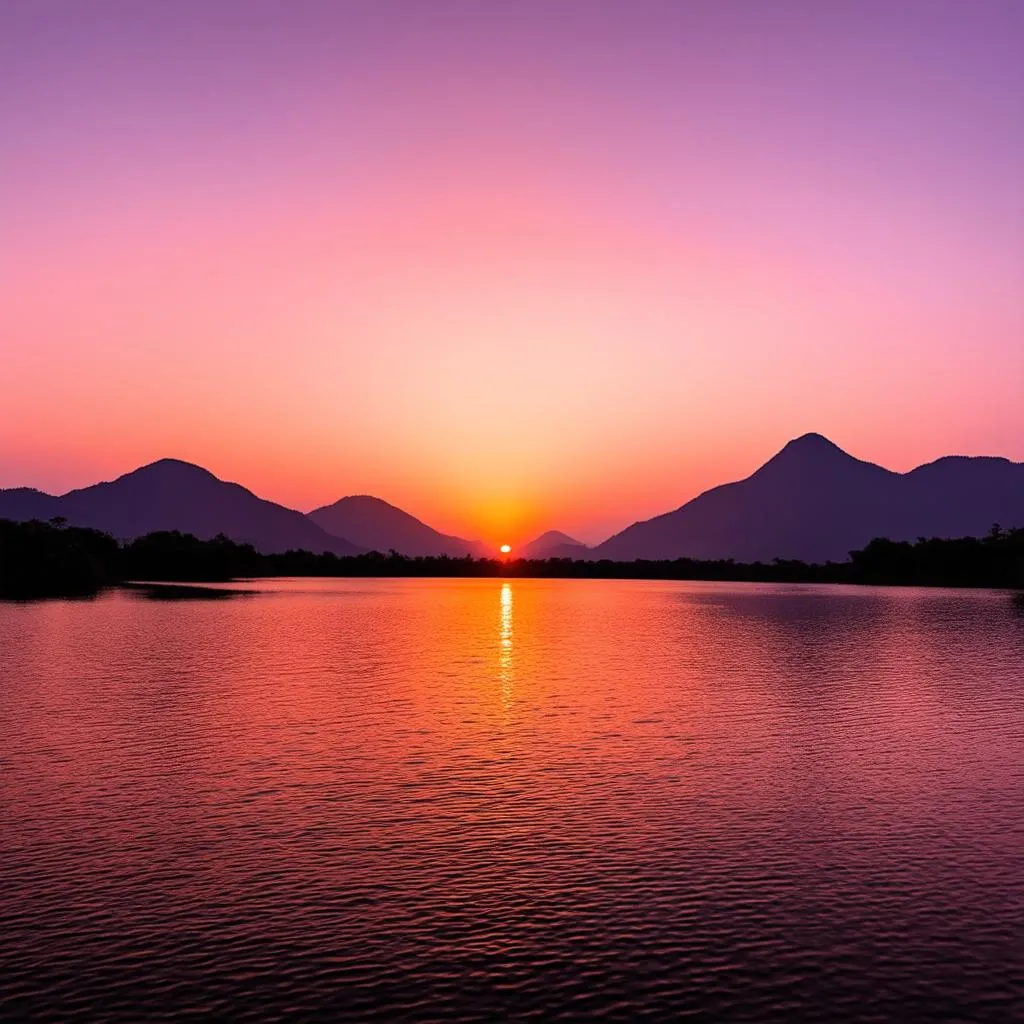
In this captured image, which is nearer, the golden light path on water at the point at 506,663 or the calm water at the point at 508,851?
the calm water at the point at 508,851

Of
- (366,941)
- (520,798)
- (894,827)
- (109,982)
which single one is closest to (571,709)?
(520,798)

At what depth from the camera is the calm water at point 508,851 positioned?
2438 cm

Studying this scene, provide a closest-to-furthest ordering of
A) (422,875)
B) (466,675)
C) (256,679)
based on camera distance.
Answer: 1. (422,875)
2. (256,679)
3. (466,675)

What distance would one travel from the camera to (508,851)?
34.9 m

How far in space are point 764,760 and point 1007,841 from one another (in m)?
15.6

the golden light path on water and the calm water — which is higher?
the golden light path on water

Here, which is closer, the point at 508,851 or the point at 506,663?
the point at 508,851

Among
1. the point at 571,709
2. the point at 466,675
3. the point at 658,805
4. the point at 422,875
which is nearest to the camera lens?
the point at 422,875

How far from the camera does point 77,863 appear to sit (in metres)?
33.1

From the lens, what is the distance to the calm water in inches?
960

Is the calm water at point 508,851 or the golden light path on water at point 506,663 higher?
the golden light path on water at point 506,663

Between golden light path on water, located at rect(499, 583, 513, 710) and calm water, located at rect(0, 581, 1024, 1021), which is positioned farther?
golden light path on water, located at rect(499, 583, 513, 710)

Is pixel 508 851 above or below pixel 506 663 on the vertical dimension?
below

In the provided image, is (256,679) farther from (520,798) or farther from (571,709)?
(520,798)
